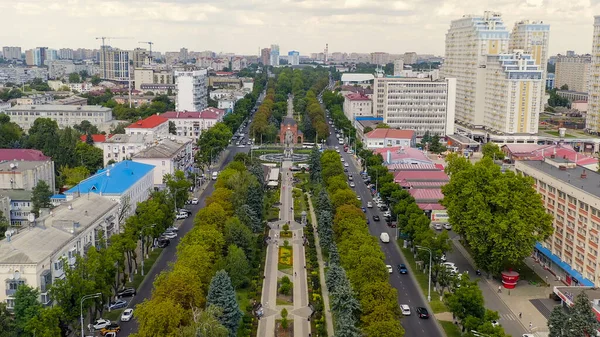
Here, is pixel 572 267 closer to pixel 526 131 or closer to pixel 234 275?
pixel 234 275

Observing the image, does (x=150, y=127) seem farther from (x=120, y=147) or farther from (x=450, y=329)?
(x=450, y=329)

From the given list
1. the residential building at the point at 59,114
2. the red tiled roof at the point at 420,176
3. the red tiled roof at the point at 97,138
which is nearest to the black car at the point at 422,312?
the red tiled roof at the point at 420,176

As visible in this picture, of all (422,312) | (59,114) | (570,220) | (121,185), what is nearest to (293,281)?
(422,312)

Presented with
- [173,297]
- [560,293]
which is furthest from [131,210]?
[560,293]

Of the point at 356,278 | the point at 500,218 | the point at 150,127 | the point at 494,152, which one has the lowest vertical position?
the point at 356,278

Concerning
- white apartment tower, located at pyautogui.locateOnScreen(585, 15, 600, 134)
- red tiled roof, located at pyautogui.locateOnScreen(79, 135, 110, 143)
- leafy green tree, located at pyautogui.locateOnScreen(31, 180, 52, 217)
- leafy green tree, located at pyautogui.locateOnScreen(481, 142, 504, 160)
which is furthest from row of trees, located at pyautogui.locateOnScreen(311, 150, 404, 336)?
white apartment tower, located at pyautogui.locateOnScreen(585, 15, 600, 134)

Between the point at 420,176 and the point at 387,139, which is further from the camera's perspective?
the point at 387,139

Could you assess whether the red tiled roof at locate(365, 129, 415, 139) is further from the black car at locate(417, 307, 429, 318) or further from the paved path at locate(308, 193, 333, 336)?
the black car at locate(417, 307, 429, 318)
